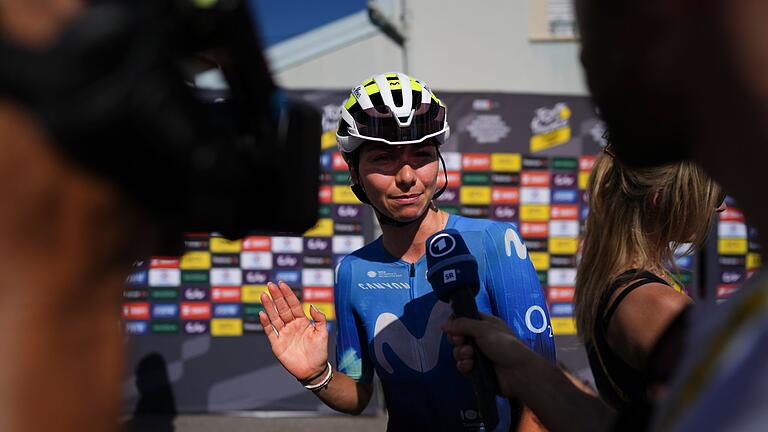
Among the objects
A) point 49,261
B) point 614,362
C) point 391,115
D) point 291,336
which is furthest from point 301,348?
point 49,261

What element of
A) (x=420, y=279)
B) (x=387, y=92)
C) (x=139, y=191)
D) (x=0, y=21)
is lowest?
(x=420, y=279)

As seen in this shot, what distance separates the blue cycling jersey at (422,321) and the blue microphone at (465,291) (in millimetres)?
430

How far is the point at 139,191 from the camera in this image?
0.56m

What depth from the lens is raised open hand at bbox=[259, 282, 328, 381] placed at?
2.19m

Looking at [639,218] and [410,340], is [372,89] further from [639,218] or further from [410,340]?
[639,218]

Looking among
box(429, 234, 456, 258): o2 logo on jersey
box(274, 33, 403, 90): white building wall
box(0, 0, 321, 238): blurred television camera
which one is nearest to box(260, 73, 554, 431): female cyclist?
box(429, 234, 456, 258): o2 logo on jersey

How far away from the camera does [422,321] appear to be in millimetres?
2332

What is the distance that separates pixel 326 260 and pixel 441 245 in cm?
412

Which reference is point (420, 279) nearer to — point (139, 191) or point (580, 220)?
point (139, 191)

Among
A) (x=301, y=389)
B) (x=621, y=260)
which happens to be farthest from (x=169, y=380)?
(x=621, y=260)

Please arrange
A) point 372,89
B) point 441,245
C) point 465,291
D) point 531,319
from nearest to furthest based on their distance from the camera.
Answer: point 465,291, point 441,245, point 531,319, point 372,89

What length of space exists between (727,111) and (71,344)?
0.65 meters

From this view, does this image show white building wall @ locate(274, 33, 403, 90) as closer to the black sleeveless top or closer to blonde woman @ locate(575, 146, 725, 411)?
blonde woman @ locate(575, 146, 725, 411)

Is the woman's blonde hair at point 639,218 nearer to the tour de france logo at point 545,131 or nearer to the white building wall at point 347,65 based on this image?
the tour de france logo at point 545,131
